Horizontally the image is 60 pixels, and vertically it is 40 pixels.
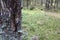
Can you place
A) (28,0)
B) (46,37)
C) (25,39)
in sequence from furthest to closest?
(28,0)
(46,37)
(25,39)

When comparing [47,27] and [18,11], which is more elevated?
[18,11]

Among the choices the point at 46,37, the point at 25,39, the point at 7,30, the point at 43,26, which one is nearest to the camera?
the point at 7,30

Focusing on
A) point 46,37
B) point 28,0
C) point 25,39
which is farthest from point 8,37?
point 28,0

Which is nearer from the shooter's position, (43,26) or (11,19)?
(11,19)

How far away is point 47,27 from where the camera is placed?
616 cm

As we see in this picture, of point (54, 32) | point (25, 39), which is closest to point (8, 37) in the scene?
point (25, 39)

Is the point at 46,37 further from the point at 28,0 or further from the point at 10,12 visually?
the point at 28,0

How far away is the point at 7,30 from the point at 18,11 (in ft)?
1.14

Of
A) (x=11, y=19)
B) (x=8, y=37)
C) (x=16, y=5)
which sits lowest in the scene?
(x=8, y=37)

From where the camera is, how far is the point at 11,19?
2387 millimetres

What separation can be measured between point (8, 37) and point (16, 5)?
1.66 ft

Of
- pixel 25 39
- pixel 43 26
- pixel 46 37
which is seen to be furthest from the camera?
pixel 43 26

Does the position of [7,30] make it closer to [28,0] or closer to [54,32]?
[54,32]

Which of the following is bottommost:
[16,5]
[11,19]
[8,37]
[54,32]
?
[54,32]
